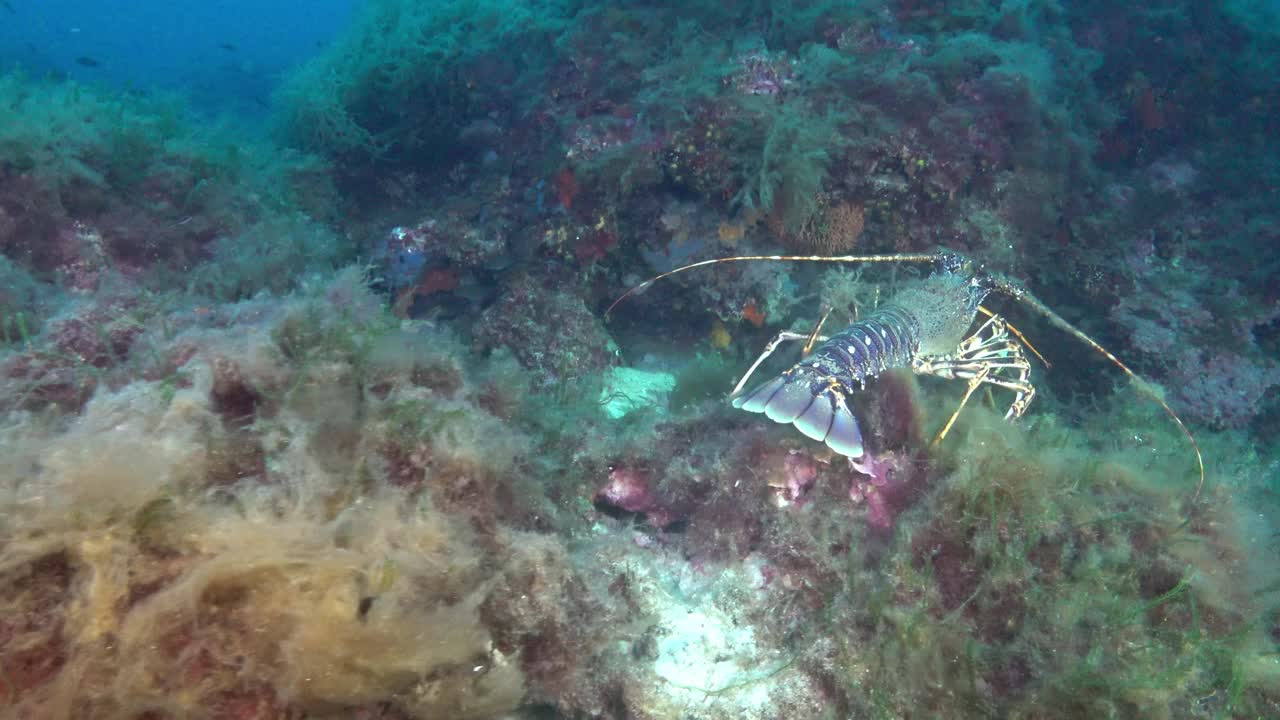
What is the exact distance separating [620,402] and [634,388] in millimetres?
398

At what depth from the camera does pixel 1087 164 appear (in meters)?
8.37

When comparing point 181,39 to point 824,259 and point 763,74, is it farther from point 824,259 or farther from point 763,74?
point 824,259

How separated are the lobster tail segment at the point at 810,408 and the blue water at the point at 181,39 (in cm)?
2467

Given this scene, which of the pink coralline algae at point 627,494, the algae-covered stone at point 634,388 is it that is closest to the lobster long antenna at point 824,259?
the algae-covered stone at point 634,388

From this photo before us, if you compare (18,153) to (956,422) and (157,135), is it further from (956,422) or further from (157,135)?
(956,422)

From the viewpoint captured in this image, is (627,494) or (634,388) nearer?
(627,494)

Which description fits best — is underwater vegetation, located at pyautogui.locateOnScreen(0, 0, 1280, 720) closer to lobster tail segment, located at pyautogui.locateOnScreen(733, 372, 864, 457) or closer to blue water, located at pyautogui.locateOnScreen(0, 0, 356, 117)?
lobster tail segment, located at pyautogui.locateOnScreen(733, 372, 864, 457)

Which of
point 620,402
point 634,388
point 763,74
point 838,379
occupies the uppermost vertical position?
point 763,74

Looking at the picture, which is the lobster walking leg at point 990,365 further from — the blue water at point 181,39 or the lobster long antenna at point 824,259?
the blue water at point 181,39

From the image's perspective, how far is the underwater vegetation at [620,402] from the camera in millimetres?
2066

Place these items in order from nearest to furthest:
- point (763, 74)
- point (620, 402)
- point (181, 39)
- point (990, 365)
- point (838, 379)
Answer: point (838, 379), point (990, 365), point (620, 402), point (763, 74), point (181, 39)

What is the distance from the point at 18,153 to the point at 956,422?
848 centimetres

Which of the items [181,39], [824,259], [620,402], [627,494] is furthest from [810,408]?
[181,39]

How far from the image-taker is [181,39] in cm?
6438
